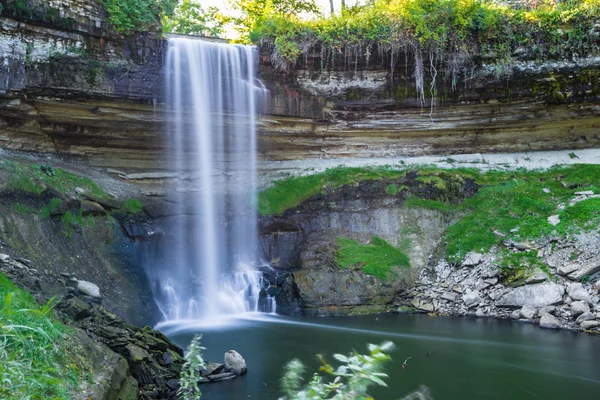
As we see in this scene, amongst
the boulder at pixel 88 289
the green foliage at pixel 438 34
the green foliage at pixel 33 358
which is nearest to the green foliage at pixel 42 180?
the boulder at pixel 88 289

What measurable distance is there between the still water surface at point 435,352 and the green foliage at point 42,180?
18.0ft

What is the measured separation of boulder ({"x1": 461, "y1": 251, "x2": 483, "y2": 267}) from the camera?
14644 millimetres

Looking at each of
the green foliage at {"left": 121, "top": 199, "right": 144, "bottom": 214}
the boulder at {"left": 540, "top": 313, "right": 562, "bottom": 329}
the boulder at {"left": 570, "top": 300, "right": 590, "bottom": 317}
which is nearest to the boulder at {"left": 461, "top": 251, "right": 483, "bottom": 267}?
the boulder at {"left": 540, "top": 313, "right": 562, "bottom": 329}

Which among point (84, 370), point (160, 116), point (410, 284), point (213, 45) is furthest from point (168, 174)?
point (84, 370)

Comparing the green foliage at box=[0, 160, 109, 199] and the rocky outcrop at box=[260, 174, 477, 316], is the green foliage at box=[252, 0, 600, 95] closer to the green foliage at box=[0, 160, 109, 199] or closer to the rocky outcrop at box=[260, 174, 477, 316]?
the rocky outcrop at box=[260, 174, 477, 316]

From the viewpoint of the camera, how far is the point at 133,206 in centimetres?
1587

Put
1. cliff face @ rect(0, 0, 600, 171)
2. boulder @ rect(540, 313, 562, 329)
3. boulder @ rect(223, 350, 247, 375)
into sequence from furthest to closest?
cliff face @ rect(0, 0, 600, 171)
boulder @ rect(540, 313, 562, 329)
boulder @ rect(223, 350, 247, 375)

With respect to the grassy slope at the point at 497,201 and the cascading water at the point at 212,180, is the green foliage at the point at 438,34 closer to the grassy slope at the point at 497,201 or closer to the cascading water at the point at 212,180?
the cascading water at the point at 212,180

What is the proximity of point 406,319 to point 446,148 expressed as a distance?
772cm

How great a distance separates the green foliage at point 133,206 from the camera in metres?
15.6

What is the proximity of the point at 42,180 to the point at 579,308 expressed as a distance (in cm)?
1370

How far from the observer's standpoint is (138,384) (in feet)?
24.8

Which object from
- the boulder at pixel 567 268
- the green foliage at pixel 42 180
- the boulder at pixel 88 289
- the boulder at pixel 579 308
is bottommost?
the boulder at pixel 579 308

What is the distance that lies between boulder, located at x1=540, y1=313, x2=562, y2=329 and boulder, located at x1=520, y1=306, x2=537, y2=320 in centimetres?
36
